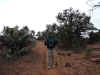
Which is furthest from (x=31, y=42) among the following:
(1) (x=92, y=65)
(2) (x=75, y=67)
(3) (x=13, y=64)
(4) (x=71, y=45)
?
(1) (x=92, y=65)

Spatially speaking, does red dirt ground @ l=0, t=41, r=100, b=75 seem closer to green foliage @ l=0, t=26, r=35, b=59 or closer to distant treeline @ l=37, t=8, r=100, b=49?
green foliage @ l=0, t=26, r=35, b=59

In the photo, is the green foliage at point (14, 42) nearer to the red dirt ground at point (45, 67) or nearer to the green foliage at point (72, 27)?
the red dirt ground at point (45, 67)

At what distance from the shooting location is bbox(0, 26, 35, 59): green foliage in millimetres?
6181

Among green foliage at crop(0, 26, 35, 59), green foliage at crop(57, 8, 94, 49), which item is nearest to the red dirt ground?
green foliage at crop(0, 26, 35, 59)

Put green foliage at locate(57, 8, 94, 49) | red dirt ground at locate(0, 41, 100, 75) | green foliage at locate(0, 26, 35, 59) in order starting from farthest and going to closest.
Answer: green foliage at locate(57, 8, 94, 49)
green foliage at locate(0, 26, 35, 59)
red dirt ground at locate(0, 41, 100, 75)

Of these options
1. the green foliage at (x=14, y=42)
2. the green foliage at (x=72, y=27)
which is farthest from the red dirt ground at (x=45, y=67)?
the green foliage at (x=72, y=27)

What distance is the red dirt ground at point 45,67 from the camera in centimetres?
493

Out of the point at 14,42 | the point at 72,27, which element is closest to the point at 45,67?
the point at 14,42

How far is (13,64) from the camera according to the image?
5664mm

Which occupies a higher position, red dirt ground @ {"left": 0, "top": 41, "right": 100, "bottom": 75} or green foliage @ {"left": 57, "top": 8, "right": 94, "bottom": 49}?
green foliage @ {"left": 57, "top": 8, "right": 94, "bottom": 49}

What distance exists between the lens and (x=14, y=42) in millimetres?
6512

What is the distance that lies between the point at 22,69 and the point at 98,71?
3.12 m

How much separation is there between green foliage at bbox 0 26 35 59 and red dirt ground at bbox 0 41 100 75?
1.20 feet

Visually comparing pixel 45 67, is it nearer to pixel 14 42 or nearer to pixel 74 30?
pixel 14 42
